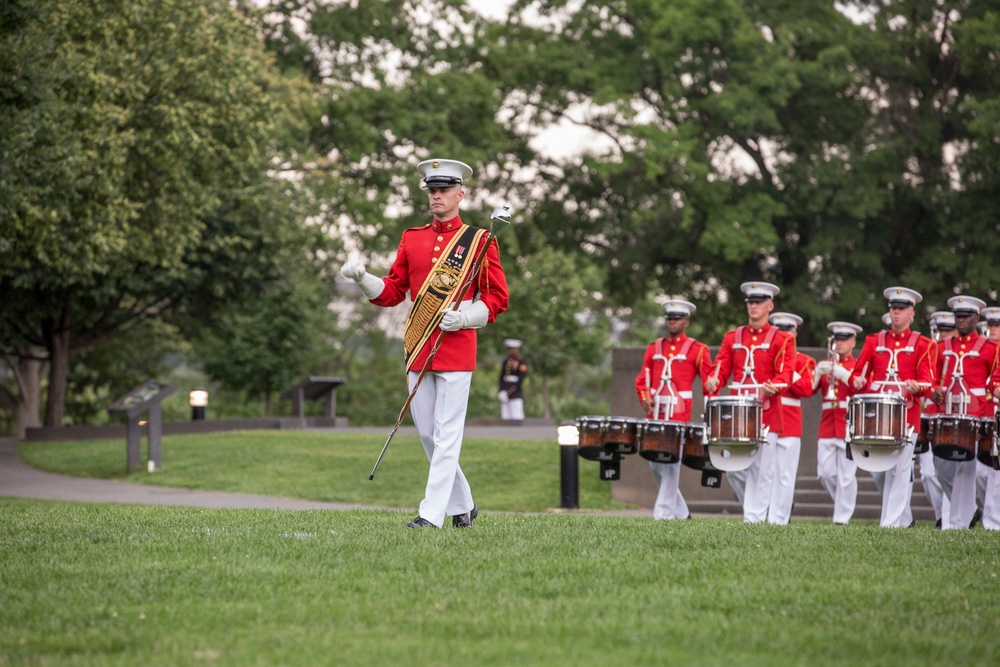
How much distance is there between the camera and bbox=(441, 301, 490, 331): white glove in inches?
375

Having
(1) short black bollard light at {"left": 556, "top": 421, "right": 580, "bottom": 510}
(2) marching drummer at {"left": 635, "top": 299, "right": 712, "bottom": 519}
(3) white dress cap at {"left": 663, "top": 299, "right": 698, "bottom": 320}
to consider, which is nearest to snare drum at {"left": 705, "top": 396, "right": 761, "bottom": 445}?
(2) marching drummer at {"left": 635, "top": 299, "right": 712, "bottom": 519}

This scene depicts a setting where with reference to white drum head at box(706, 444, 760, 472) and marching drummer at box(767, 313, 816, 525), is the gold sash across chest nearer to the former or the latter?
white drum head at box(706, 444, 760, 472)

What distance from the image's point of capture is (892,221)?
3900 centimetres

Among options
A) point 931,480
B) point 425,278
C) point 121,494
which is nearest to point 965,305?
point 931,480

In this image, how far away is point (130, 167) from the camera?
2491 centimetres

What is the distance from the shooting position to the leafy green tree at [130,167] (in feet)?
64.9

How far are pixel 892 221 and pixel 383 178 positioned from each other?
1449 cm

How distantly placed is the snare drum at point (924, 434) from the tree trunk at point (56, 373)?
2280 centimetres

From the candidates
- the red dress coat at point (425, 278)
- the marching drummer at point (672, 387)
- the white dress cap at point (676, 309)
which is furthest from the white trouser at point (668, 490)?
the red dress coat at point (425, 278)

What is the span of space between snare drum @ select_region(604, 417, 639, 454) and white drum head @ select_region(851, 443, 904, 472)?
2.23 m

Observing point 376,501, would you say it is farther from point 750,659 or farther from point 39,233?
point 750,659

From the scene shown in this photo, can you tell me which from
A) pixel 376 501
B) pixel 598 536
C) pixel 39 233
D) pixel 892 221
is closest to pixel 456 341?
pixel 598 536

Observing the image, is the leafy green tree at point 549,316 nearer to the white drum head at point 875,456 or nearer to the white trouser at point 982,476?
the white trouser at point 982,476

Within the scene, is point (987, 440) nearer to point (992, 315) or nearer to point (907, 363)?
point (907, 363)
